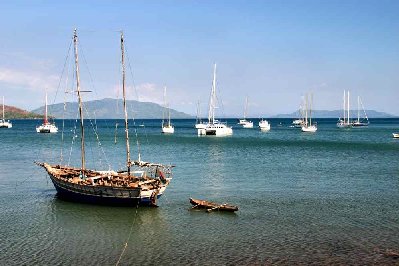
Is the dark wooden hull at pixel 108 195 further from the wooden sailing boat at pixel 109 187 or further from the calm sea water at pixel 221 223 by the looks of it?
the calm sea water at pixel 221 223

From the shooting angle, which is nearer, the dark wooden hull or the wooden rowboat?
the wooden rowboat

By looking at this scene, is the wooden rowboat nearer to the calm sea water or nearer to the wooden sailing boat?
the calm sea water

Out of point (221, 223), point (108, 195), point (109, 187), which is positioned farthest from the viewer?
point (108, 195)

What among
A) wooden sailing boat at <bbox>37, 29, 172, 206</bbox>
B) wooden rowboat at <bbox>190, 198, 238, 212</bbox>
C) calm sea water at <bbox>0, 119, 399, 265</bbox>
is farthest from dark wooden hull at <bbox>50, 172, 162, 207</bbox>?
wooden rowboat at <bbox>190, 198, 238, 212</bbox>

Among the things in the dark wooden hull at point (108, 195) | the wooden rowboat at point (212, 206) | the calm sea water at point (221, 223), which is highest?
the dark wooden hull at point (108, 195)

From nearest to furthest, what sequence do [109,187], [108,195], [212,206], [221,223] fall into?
[221,223]
[212,206]
[109,187]
[108,195]

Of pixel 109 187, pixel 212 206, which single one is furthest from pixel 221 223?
pixel 109 187

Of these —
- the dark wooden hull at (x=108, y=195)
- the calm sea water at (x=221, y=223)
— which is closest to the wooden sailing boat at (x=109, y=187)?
the dark wooden hull at (x=108, y=195)

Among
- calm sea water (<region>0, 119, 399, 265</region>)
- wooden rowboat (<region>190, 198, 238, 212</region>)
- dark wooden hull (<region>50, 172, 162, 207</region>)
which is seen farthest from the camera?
dark wooden hull (<region>50, 172, 162, 207</region>)

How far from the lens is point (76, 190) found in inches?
1694

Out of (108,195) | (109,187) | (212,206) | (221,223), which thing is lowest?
(221,223)

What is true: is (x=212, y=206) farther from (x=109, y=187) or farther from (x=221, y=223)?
(x=109, y=187)

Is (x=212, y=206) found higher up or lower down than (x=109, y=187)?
lower down

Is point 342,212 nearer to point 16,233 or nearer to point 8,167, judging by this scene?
point 16,233
